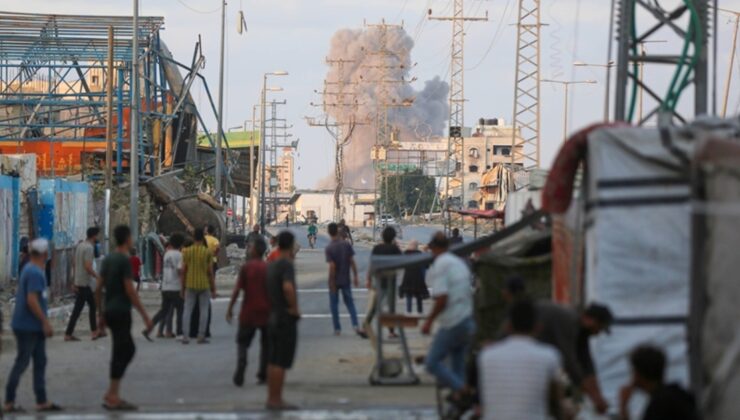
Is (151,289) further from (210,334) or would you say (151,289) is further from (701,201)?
(701,201)

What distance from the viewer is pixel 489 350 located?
26.6 ft

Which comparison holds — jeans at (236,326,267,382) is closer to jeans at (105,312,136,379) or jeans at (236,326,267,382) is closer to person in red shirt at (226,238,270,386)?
person in red shirt at (226,238,270,386)

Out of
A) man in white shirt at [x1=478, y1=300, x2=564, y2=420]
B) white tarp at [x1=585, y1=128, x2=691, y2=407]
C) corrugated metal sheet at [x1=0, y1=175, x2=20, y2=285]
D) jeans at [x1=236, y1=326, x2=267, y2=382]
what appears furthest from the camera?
corrugated metal sheet at [x1=0, y1=175, x2=20, y2=285]

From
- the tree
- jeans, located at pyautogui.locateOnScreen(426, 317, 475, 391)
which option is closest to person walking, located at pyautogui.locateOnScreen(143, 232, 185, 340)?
jeans, located at pyautogui.locateOnScreen(426, 317, 475, 391)

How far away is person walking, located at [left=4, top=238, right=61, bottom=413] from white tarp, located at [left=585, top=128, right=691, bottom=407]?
5.58 metres

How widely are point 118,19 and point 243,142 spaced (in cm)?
4368

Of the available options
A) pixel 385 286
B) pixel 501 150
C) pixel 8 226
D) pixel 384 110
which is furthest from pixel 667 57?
pixel 501 150

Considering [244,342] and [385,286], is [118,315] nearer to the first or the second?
[244,342]

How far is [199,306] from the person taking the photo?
20844 mm

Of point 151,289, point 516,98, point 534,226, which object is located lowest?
point 151,289

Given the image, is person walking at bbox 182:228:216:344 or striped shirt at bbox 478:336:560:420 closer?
striped shirt at bbox 478:336:560:420

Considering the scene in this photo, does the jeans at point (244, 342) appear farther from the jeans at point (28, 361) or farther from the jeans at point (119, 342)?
the jeans at point (28, 361)

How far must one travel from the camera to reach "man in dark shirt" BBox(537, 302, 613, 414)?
9.77 m

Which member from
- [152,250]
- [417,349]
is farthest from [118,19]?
[417,349]
